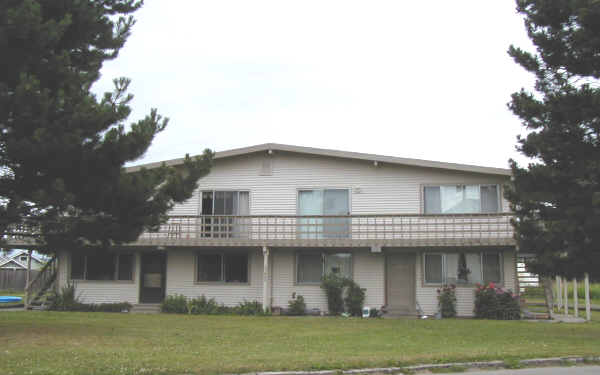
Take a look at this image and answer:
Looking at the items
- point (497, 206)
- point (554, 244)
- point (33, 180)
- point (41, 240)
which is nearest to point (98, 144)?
point (33, 180)

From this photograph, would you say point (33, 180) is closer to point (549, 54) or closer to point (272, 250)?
point (272, 250)

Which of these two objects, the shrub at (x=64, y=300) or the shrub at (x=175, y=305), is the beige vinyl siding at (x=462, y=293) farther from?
the shrub at (x=64, y=300)

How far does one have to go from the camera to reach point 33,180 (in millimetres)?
15352

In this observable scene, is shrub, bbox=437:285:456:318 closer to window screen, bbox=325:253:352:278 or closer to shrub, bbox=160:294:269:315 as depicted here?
window screen, bbox=325:253:352:278

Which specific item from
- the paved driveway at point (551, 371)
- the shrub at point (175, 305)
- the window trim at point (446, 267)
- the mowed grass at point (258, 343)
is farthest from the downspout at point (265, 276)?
the paved driveway at point (551, 371)

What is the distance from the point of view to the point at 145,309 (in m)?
24.4

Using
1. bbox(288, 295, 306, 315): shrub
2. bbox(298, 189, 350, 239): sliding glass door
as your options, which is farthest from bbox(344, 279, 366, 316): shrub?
bbox(298, 189, 350, 239): sliding glass door

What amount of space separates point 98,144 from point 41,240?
10.1 ft

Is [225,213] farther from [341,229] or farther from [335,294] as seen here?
[335,294]

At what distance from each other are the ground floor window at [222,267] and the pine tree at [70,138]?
8202 mm

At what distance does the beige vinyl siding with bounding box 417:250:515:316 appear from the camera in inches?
899

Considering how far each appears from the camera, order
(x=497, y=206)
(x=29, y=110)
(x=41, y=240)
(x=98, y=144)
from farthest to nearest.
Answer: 1. (x=497, y=206)
2. (x=41, y=240)
3. (x=98, y=144)
4. (x=29, y=110)

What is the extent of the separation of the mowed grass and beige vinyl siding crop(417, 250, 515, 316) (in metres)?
2.70

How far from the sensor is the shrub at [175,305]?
23.9 metres
